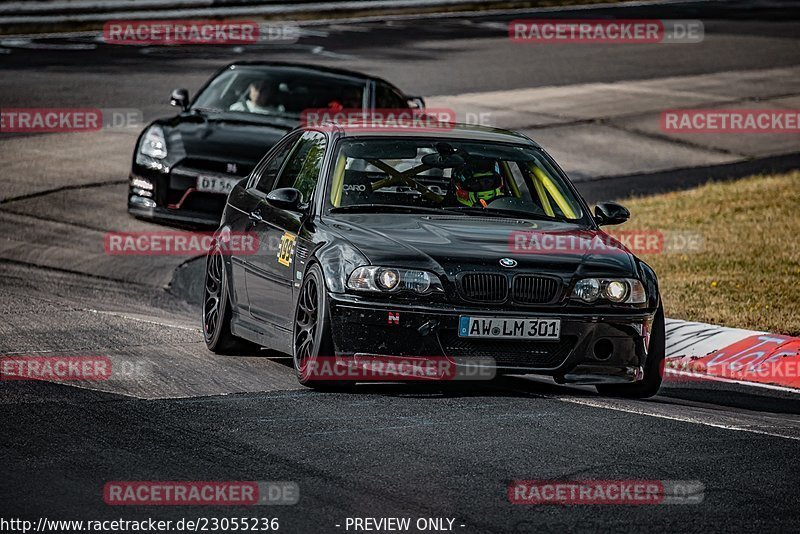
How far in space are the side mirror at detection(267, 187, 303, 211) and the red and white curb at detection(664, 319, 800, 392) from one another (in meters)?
2.71

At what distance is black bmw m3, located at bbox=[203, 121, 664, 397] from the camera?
→ 8211 millimetres

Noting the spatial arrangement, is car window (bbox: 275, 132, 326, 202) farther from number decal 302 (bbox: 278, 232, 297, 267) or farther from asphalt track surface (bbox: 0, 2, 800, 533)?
asphalt track surface (bbox: 0, 2, 800, 533)

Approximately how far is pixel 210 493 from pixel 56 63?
2085cm

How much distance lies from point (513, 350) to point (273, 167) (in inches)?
107

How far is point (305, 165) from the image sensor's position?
32.1 ft

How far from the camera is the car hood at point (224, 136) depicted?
14.6m

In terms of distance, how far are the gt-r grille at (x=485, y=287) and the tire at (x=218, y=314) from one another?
217cm

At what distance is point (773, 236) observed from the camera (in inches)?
597

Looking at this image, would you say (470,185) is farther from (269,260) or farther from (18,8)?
(18,8)

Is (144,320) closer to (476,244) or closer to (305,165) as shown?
(305,165)

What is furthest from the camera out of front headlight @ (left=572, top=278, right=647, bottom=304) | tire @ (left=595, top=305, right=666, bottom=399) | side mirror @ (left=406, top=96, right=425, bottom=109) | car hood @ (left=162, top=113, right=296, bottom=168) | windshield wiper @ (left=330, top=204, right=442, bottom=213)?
side mirror @ (left=406, top=96, right=425, bottom=109)

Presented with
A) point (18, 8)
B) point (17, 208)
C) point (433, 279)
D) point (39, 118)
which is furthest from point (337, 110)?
point (18, 8)

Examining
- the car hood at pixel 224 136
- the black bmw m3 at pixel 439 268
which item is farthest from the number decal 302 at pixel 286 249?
the car hood at pixel 224 136

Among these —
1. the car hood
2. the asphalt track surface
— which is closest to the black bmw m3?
the asphalt track surface
